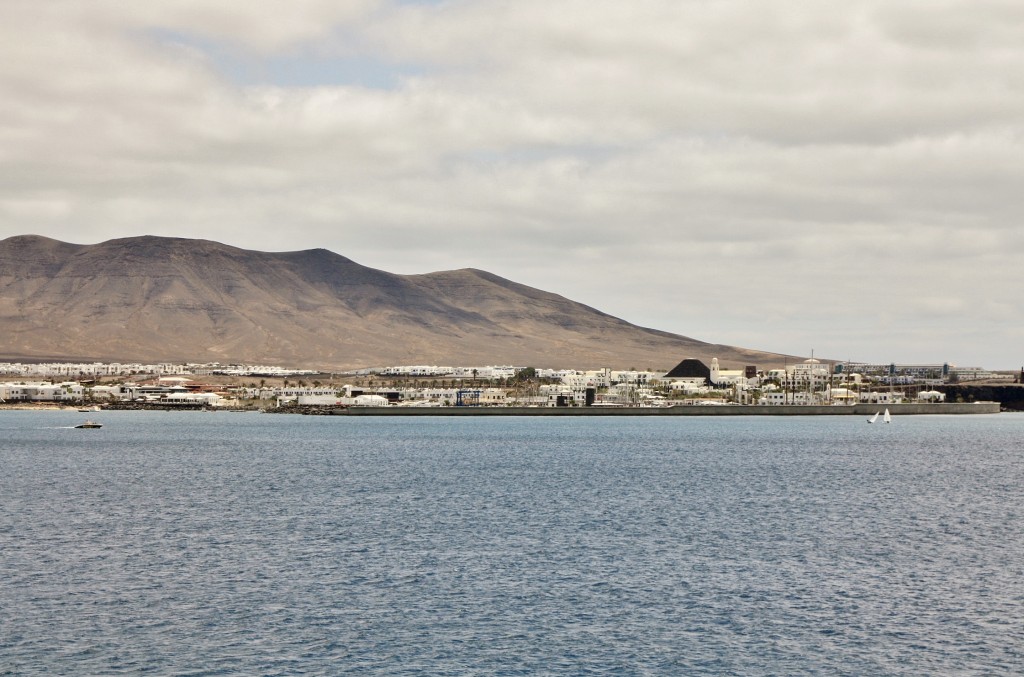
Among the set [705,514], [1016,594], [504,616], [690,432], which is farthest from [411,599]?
[690,432]

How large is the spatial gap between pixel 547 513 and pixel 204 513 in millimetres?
17889

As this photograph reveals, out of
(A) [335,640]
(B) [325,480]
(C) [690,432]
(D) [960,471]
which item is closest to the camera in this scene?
(A) [335,640]

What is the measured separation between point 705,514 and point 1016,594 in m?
22.8

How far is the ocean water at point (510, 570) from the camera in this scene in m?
33.3

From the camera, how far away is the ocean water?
109 feet

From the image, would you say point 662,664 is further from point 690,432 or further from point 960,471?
point 690,432

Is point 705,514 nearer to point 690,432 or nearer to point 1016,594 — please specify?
point 1016,594

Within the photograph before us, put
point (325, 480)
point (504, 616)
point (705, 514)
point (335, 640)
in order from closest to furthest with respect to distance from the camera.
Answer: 1. point (335, 640)
2. point (504, 616)
3. point (705, 514)
4. point (325, 480)

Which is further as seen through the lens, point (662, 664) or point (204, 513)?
point (204, 513)

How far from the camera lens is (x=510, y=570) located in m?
45.1

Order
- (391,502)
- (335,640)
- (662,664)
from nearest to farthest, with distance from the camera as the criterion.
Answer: (662,664) < (335,640) < (391,502)

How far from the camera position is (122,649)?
3334 cm

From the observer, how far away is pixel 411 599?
39.9 m

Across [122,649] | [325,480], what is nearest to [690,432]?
[325,480]
